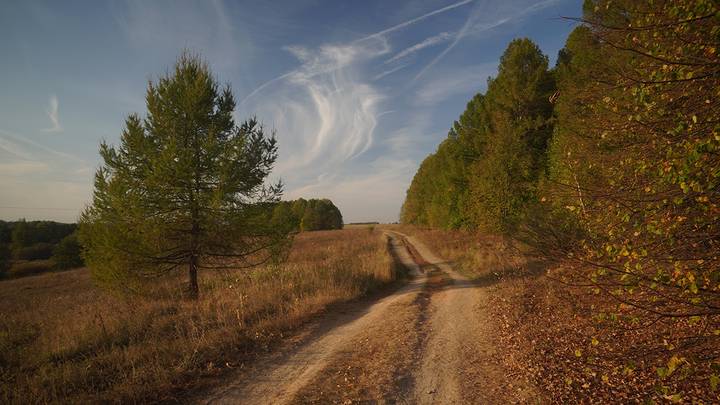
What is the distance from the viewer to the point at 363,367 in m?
5.79

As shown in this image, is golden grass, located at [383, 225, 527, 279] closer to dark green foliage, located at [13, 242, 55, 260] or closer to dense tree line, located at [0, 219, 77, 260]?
dark green foliage, located at [13, 242, 55, 260]

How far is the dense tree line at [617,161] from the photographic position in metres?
3.00

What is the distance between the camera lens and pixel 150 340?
7262 mm

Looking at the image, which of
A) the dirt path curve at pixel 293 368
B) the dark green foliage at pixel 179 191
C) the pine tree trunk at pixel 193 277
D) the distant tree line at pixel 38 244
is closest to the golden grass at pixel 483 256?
the dirt path curve at pixel 293 368

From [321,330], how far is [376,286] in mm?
6031

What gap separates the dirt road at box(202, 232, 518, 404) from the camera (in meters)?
4.90

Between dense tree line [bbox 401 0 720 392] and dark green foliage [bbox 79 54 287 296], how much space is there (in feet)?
32.0

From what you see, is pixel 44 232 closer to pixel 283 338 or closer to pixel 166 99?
pixel 166 99

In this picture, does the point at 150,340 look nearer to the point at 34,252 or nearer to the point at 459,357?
the point at 459,357

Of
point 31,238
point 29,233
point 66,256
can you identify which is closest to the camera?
point 66,256

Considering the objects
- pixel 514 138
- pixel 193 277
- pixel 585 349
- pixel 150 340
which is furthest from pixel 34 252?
pixel 585 349

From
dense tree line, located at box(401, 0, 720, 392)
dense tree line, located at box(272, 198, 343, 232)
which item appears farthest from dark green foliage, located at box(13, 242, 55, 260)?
dense tree line, located at box(401, 0, 720, 392)

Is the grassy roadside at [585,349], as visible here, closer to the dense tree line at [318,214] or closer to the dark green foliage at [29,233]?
the dense tree line at [318,214]

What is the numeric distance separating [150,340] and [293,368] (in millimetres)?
3955
